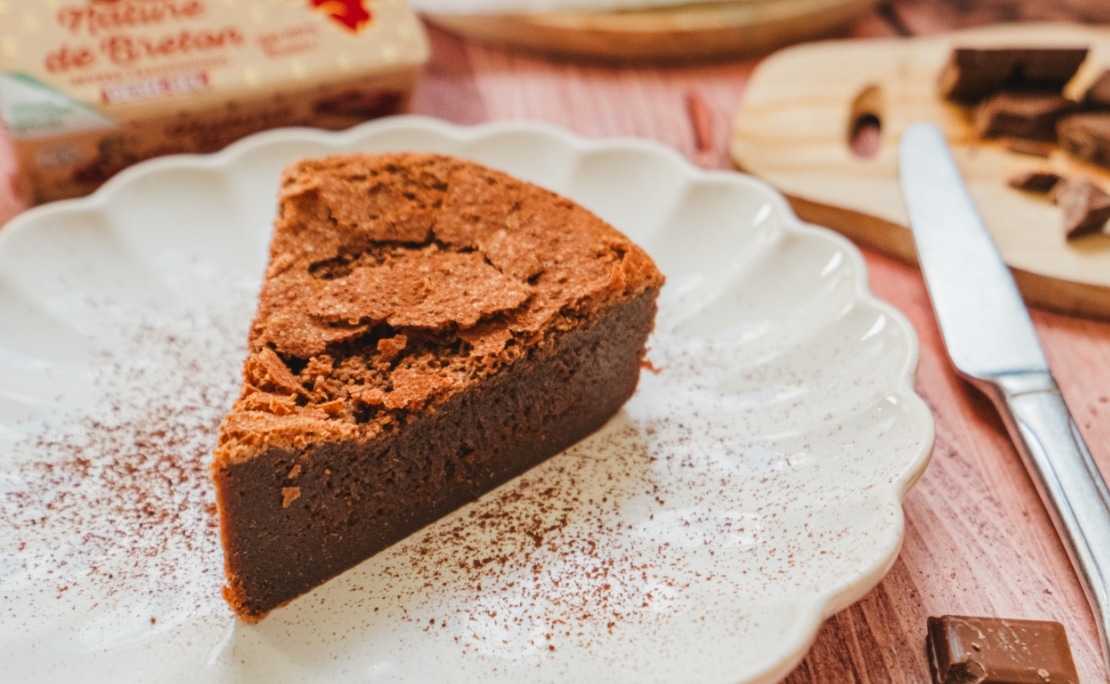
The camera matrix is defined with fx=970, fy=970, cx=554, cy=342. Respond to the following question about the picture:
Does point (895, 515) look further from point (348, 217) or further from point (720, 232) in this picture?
point (348, 217)

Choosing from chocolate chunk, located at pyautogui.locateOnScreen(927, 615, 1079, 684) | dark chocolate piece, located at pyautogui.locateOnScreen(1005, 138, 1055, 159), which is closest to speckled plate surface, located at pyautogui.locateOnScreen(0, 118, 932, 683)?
chocolate chunk, located at pyautogui.locateOnScreen(927, 615, 1079, 684)

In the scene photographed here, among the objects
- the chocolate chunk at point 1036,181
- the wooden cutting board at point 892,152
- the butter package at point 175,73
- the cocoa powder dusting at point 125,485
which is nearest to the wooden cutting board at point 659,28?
the wooden cutting board at point 892,152

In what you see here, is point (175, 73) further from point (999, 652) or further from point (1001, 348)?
point (999, 652)

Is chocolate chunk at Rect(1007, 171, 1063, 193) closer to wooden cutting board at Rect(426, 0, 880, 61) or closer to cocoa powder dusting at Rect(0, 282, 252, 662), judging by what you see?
wooden cutting board at Rect(426, 0, 880, 61)

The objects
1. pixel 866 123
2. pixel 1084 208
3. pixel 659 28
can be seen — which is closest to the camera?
pixel 1084 208

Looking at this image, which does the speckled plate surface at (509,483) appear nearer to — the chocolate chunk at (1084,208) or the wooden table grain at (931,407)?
the wooden table grain at (931,407)

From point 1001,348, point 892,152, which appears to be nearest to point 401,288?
point 1001,348

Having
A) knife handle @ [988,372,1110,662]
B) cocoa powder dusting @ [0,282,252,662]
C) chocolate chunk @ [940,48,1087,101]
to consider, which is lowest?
cocoa powder dusting @ [0,282,252,662]
